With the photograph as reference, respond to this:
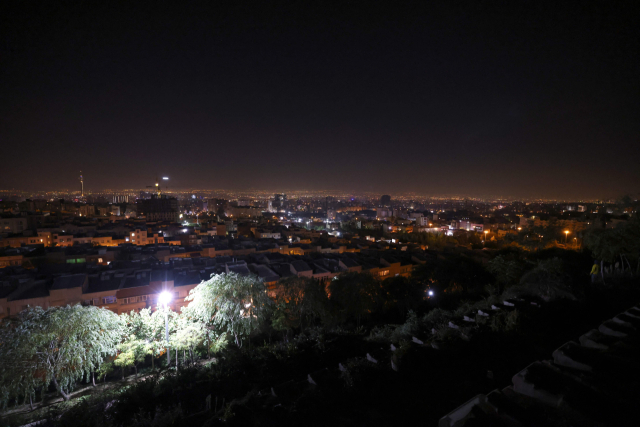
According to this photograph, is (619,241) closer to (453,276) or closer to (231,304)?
(453,276)

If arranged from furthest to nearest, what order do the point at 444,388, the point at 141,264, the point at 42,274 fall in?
the point at 141,264, the point at 42,274, the point at 444,388

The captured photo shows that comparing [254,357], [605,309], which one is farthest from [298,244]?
[605,309]

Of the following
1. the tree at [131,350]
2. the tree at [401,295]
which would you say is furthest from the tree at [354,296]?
the tree at [131,350]

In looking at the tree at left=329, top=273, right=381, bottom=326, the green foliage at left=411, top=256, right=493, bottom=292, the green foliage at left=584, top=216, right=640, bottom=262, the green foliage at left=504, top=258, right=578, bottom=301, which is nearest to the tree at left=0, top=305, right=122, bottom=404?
the tree at left=329, top=273, right=381, bottom=326

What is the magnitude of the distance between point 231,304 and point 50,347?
445cm

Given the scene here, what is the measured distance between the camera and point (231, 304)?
9.22 m

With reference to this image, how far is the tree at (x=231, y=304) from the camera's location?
9.12 metres

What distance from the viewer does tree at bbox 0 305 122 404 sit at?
6.79 meters

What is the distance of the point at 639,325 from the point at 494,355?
2.05 metres

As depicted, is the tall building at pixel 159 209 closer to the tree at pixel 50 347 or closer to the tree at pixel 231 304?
the tree at pixel 231 304

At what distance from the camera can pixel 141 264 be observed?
18.6m

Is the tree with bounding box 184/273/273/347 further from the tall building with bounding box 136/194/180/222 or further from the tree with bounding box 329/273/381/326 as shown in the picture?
the tall building with bounding box 136/194/180/222

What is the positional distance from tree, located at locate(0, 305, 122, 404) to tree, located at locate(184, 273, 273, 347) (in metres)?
Answer: 2.45

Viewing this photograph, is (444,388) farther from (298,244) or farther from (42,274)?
(298,244)
